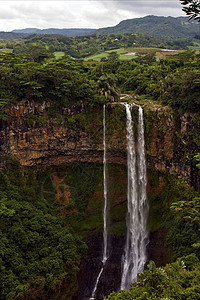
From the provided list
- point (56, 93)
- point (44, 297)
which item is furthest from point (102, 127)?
point (44, 297)

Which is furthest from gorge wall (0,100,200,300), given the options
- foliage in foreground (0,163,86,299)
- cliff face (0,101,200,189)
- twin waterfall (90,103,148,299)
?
foliage in foreground (0,163,86,299)

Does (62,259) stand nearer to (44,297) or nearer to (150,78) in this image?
(44,297)

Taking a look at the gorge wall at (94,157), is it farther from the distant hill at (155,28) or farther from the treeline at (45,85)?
the distant hill at (155,28)

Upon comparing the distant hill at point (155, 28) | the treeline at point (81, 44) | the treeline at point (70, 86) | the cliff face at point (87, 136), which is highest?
the distant hill at point (155, 28)

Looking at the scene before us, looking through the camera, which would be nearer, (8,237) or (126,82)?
(8,237)

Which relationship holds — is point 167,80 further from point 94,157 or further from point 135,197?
point 135,197

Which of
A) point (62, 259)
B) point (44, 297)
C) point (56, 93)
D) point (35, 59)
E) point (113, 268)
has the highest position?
point (35, 59)

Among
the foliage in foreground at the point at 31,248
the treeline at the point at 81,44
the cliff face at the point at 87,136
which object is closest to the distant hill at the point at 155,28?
the treeline at the point at 81,44
